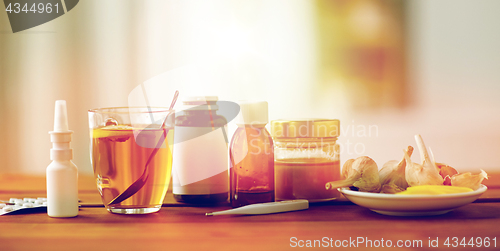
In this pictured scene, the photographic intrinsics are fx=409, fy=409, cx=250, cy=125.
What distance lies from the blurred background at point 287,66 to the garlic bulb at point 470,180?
368mm

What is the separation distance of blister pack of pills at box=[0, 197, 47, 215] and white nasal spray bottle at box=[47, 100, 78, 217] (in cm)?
7

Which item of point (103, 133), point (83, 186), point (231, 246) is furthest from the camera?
point (83, 186)

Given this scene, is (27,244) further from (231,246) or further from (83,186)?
(83,186)

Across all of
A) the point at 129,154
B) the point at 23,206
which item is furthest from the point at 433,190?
the point at 23,206

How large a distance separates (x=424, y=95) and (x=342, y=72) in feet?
0.73

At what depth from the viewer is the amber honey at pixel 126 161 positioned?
2.16 ft

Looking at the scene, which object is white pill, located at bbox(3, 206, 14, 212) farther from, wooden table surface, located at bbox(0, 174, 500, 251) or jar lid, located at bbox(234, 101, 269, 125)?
jar lid, located at bbox(234, 101, 269, 125)

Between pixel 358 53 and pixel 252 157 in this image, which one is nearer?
pixel 252 157

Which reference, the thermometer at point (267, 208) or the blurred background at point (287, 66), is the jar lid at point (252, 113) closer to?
the thermometer at point (267, 208)

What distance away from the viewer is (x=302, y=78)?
1.04 m

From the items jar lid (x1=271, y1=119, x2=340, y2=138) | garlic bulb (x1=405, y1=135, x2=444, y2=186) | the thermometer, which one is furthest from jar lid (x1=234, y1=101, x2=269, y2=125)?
garlic bulb (x1=405, y1=135, x2=444, y2=186)

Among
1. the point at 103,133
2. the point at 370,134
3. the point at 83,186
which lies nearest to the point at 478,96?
the point at 370,134

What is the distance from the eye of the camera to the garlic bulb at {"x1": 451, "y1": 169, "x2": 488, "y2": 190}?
674 millimetres

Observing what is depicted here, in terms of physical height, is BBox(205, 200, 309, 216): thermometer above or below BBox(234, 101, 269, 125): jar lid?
below
